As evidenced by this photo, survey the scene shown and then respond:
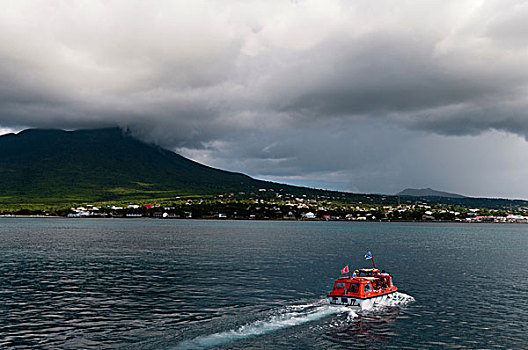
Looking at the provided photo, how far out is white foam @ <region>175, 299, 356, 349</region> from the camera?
39938mm

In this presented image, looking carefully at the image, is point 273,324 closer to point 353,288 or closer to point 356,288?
point 353,288

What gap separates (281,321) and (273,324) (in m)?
1.59

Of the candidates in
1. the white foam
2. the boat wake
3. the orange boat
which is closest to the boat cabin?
the orange boat

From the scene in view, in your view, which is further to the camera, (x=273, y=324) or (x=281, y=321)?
(x=281, y=321)

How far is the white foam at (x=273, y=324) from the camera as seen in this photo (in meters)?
39.9

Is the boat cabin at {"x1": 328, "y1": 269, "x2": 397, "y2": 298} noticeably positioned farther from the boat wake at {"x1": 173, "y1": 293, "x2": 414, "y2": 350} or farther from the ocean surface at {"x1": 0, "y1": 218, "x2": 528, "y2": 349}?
the ocean surface at {"x1": 0, "y1": 218, "x2": 528, "y2": 349}

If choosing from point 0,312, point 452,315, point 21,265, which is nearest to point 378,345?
point 452,315

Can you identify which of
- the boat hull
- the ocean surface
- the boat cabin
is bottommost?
the ocean surface

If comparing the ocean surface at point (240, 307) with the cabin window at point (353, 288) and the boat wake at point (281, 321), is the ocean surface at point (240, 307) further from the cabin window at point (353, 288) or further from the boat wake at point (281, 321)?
the cabin window at point (353, 288)

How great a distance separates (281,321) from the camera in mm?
48281

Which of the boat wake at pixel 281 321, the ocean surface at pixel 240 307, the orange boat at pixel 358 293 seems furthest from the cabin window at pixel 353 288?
the ocean surface at pixel 240 307

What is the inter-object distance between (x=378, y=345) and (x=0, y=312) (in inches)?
1738

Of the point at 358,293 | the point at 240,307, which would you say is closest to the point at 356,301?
the point at 358,293

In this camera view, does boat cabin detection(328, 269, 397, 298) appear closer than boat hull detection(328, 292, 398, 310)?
No
